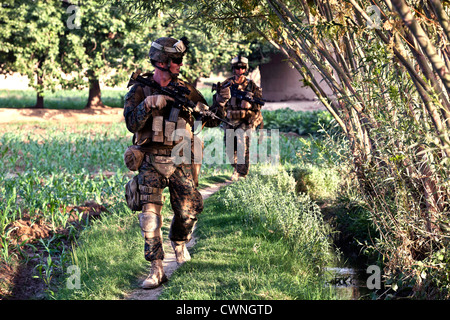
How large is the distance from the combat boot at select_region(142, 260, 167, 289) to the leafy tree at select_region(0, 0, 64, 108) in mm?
18097

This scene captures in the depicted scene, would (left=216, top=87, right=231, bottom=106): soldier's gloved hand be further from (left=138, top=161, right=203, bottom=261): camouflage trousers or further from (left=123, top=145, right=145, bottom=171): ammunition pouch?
(left=123, top=145, right=145, bottom=171): ammunition pouch

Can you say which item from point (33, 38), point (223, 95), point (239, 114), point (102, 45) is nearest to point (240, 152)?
point (239, 114)

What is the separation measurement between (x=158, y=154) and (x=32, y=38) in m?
18.8


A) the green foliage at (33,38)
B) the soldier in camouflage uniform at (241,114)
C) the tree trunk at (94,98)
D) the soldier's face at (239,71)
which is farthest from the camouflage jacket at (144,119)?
the tree trunk at (94,98)

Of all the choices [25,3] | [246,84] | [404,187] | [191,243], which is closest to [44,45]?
[25,3]

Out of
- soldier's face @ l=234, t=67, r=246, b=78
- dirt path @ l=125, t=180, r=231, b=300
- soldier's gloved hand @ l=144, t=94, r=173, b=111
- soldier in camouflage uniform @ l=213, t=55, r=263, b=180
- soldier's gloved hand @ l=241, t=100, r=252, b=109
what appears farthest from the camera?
soldier's gloved hand @ l=241, t=100, r=252, b=109

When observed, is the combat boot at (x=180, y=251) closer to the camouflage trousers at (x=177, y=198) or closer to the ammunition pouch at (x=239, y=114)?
the camouflage trousers at (x=177, y=198)

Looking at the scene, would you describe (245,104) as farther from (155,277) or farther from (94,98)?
(94,98)

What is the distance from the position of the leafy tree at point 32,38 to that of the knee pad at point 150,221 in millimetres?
17802

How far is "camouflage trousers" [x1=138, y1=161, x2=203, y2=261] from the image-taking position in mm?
5484

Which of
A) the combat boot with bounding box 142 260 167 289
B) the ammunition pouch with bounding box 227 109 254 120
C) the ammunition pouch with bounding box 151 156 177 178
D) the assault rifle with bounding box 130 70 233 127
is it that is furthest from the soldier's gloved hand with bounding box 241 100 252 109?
the combat boot with bounding box 142 260 167 289

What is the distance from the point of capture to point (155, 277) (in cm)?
543
